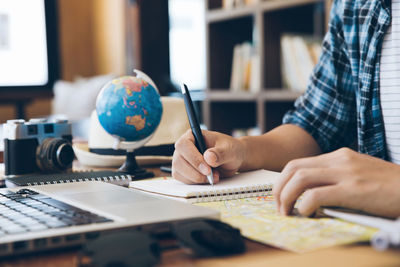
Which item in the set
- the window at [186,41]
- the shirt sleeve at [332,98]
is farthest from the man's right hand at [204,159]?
the window at [186,41]

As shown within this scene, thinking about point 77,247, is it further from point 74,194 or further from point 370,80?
point 370,80

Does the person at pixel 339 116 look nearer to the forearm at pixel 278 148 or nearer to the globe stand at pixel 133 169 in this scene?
the forearm at pixel 278 148

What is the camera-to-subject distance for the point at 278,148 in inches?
44.2

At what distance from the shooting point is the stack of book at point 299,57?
7.90 feet

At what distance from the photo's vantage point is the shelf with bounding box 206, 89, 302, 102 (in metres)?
2.38

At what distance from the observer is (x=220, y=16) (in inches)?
112

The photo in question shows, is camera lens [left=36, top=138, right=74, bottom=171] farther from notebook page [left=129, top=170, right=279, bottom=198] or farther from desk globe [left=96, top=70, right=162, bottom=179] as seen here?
notebook page [left=129, top=170, right=279, bottom=198]

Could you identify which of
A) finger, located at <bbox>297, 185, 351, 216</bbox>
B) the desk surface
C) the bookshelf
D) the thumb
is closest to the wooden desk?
the desk surface

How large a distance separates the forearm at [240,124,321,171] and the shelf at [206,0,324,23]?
3.81ft

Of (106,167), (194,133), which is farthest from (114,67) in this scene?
(194,133)

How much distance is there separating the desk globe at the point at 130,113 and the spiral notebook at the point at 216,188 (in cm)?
18

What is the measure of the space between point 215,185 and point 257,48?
185 cm

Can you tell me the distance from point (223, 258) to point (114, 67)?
15.5 feet

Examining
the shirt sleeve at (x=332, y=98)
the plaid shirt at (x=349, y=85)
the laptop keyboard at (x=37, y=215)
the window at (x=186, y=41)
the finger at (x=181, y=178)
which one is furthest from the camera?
the window at (x=186, y=41)
